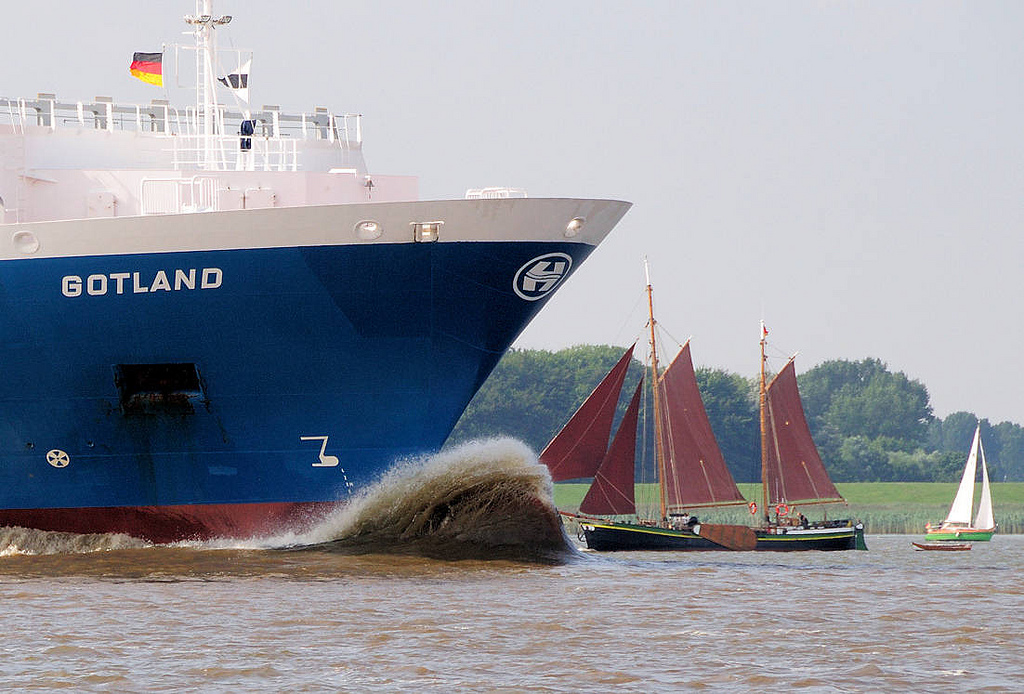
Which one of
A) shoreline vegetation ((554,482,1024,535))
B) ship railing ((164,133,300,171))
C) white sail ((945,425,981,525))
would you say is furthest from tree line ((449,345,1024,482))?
ship railing ((164,133,300,171))

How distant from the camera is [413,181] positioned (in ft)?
82.1

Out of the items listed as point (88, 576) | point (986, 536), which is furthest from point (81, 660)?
point (986, 536)

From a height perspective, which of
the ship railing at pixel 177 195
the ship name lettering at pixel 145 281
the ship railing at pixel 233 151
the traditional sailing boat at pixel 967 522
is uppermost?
the ship railing at pixel 233 151

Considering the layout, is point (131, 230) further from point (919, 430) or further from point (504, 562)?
point (919, 430)

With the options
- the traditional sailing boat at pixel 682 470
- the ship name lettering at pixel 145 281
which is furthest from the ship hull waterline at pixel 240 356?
the traditional sailing boat at pixel 682 470

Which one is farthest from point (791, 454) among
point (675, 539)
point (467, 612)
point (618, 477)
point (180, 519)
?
point (467, 612)

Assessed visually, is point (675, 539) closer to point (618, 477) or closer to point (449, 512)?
point (618, 477)

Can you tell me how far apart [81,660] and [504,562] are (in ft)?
27.6

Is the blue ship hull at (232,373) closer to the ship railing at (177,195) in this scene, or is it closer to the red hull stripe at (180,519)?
the red hull stripe at (180,519)

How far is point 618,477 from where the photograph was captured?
5259cm

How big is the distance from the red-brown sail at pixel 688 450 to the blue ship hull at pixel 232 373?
1359 inches

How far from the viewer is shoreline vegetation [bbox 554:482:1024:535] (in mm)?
74875

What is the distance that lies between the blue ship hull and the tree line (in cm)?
7863

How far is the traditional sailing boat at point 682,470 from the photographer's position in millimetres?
50875
